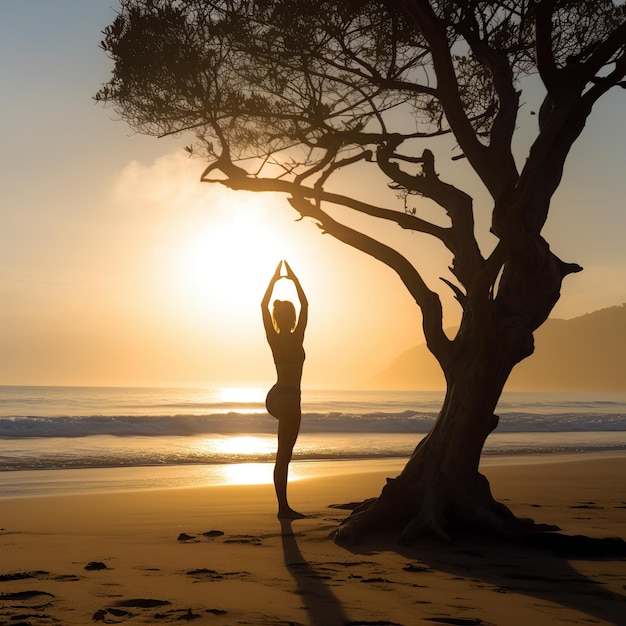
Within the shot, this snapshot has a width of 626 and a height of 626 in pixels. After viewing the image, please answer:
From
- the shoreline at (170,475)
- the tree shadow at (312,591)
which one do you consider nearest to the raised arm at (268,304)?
the tree shadow at (312,591)

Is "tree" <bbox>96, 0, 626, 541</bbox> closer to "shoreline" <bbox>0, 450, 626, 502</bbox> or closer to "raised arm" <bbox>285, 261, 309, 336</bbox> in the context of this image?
"raised arm" <bbox>285, 261, 309, 336</bbox>

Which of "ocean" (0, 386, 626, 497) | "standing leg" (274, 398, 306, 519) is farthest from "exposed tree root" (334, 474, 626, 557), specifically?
"ocean" (0, 386, 626, 497)

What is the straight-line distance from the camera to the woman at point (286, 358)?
8977mm

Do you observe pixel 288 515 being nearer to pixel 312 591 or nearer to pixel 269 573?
pixel 269 573

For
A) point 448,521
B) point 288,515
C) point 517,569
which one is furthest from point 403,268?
point 517,569

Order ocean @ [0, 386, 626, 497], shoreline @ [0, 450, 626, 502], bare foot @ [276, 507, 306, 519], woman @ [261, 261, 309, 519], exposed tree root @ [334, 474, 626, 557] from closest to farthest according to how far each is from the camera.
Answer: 1. exposed tree root @ [334, 474, 626, 557]
2. woman @ [261, 261, 309, 519]
3. bare foot @ [276, 507, 306, 519]
4. shoreline @ [0, 450, 626, 502]
5. ocean @ [0, 386, 626, 497]

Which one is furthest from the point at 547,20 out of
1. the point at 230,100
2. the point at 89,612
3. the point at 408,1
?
the point at 89,612

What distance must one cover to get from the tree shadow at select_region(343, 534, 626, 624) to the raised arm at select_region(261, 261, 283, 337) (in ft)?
8.41

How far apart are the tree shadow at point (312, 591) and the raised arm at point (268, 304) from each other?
7.98ft

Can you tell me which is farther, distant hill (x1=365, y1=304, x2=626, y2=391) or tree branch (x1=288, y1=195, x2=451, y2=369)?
distant hill (x1=365, y1=304, x2=626, y2=391)

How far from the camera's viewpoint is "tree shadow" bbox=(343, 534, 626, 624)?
18.0 ft

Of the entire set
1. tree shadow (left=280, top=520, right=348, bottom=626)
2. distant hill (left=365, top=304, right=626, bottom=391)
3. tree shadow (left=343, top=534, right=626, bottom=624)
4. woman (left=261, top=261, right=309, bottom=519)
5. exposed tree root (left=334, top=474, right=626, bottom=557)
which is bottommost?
tree shadow (left=280, top=520, right=348, bottom=626)

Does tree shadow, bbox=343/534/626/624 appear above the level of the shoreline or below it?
below

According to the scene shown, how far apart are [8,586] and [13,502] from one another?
5884 mm
